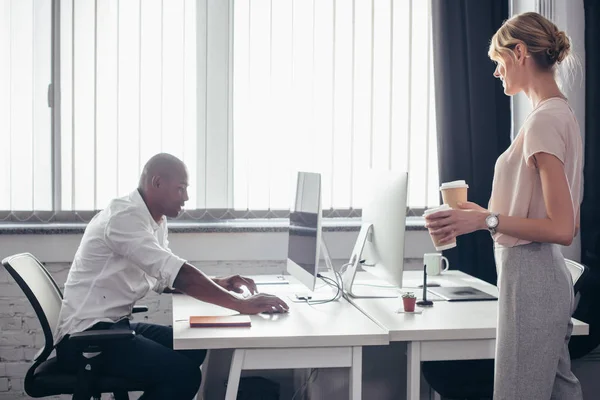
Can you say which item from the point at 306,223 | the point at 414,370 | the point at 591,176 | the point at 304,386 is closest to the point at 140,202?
the point at 306,223

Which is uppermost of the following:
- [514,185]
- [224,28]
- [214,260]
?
[224,28]

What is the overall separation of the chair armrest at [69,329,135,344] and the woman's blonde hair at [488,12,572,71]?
151 centimetres

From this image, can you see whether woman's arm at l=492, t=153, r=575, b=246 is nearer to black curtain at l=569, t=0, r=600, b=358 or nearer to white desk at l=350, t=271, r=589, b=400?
white desk at l=350, t=271, r=589, b=400

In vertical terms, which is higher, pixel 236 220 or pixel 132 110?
pixel 132 110

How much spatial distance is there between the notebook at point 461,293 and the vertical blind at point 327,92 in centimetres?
91

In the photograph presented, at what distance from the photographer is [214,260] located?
12.4 feet

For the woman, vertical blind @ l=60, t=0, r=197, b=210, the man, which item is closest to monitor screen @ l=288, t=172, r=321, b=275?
the man

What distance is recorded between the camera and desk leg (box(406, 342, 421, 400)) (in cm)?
233

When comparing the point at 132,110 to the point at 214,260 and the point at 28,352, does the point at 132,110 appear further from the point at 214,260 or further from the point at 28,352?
the point at 28,352

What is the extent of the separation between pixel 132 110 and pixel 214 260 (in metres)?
0.87

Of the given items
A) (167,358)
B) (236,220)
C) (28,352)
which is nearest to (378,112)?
(236,220)

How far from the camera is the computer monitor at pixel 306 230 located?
2674 millimetres

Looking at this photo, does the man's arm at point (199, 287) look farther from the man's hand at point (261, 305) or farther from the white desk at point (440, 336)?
the white desk at point (440, 336)

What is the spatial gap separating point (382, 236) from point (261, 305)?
570 mm
